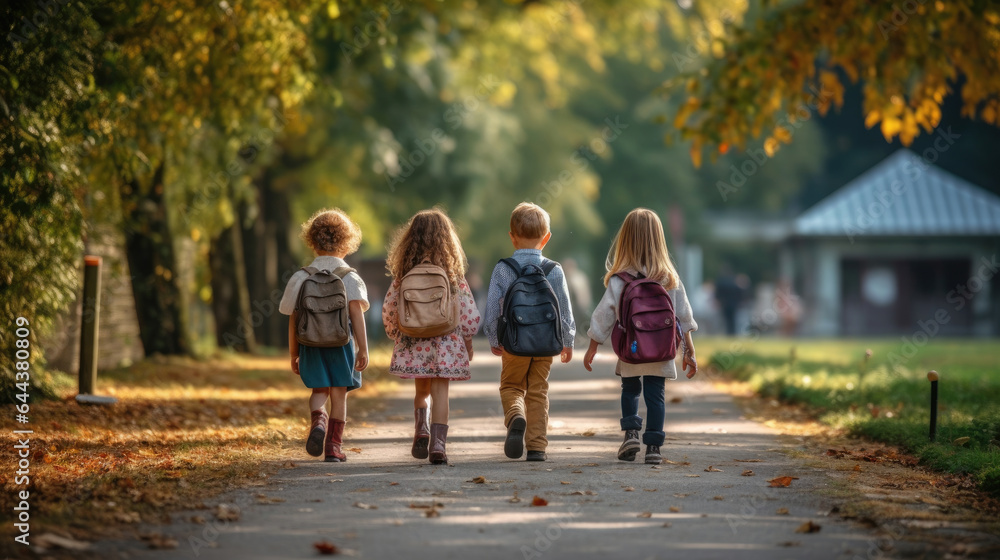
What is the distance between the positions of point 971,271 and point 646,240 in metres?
33.3

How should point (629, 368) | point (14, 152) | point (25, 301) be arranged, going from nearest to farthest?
1. point (629, 368)
2. point (14, 152)
3. point (25, 301)

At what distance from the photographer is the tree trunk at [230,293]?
19059mm

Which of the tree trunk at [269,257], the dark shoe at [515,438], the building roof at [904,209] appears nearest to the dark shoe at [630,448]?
the dark shoe at [515,438]

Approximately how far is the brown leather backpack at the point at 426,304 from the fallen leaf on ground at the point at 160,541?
266cm

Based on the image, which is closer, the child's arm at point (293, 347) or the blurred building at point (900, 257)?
the child's arm at point (293, 347)

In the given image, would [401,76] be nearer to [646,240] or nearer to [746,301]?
[646,240]

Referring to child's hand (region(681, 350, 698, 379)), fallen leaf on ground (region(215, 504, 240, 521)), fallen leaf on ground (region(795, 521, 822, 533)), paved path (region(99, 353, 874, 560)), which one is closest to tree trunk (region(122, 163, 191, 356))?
paved path (region(99, 353, 874, 560))

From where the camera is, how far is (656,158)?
155 feet

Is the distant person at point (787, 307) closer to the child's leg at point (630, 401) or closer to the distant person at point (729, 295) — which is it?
the distant person at point (729, 295)

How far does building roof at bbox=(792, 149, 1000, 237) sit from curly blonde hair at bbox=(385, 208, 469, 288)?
3176cm

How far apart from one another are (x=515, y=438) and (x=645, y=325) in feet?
3.73

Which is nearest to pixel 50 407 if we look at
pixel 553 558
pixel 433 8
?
pixel 553 558

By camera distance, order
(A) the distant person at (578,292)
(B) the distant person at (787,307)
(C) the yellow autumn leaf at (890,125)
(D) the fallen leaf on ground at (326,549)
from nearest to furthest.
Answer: (D) the fallen leaf on ground at (326,549) < (C) the yellow autumn leaf at (890,125) < (A) the distant person at (578,292) < (B) the distant person at (787,307)

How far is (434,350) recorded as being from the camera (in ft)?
25.3
